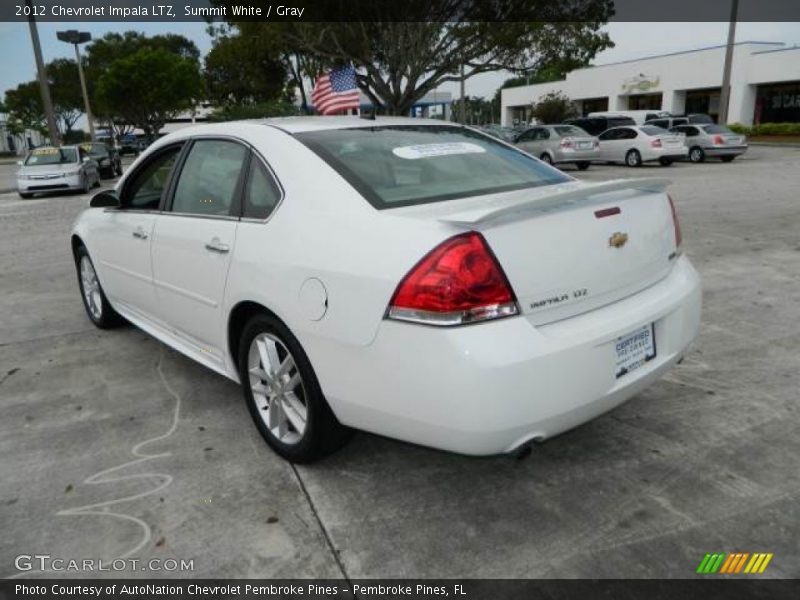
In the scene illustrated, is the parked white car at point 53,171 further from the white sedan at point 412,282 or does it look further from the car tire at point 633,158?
the car tire at point 633,158

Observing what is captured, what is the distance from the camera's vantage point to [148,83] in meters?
53.5

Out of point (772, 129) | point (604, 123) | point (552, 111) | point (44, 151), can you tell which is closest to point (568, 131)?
point (604, 123)

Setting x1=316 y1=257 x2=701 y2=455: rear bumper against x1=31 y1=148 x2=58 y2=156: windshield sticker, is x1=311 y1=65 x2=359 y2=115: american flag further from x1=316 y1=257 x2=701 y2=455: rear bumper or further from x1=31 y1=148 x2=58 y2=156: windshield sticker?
x1=316 y1=257 x2=701 y2=455: rear bumper

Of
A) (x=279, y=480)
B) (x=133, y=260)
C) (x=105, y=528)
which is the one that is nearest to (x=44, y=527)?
(x=105, y=528)

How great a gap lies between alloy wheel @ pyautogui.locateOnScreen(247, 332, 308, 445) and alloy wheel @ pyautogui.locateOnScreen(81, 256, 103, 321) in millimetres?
2531

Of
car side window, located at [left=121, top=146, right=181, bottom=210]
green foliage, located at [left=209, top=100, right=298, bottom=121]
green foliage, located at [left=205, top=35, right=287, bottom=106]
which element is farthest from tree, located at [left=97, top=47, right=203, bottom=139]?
car side window, located at [left=121, top=146, right=181, bottom=210]

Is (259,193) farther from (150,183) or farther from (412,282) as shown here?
(150,183)

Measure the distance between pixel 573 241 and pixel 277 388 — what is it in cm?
148

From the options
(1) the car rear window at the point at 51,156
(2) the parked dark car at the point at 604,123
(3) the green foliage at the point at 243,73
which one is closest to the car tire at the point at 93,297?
(1) the car rear window at the point at 51,156

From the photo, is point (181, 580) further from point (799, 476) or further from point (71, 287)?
point (71, 287)

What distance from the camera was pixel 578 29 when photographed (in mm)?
26516

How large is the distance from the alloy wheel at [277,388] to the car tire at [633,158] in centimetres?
2055

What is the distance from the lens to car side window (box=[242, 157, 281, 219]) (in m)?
3.04

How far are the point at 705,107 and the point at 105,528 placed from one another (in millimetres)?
52945
